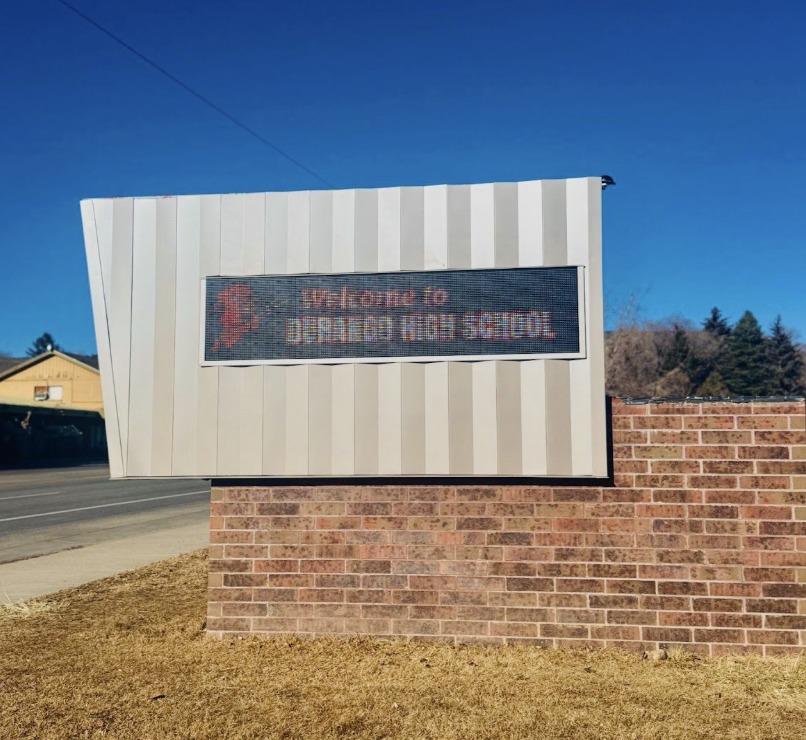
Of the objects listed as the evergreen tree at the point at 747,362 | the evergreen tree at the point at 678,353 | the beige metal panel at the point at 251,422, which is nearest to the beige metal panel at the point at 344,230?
the beige metal panel at the point at 251,422

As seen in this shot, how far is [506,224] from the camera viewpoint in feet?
19.9

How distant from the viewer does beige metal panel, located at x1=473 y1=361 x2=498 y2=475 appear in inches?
233

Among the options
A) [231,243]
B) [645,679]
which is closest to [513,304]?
[231,243]

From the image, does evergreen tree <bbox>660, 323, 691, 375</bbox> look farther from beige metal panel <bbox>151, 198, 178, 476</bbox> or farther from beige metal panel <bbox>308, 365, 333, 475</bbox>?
beige metal panel <bbox>151, 198, 178, 476</bbox>

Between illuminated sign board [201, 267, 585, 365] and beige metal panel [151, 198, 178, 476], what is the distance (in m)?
0.32

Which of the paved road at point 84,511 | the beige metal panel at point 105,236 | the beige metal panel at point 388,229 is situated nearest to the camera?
the beige metal panel at point 388,229

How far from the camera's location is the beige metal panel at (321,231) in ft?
20.5

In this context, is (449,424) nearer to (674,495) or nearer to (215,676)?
(674,495)

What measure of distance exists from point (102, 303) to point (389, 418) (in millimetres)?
2697

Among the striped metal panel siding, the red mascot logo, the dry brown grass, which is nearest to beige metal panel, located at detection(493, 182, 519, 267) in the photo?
the striped metal panel siding

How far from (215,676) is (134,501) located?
659 inches

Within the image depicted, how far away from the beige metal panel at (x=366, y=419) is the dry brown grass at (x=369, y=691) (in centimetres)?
143

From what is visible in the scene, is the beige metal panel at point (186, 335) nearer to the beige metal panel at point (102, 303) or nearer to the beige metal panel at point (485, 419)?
the beige metal panel at point (102, 303)

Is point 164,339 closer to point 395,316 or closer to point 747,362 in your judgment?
point 395,316
